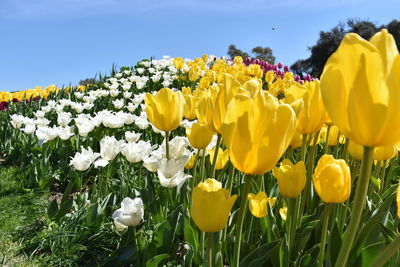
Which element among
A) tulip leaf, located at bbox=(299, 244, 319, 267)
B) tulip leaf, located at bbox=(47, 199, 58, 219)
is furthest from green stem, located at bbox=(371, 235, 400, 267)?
tulip leaf, located at bbox=(47, 199, 58, 219)

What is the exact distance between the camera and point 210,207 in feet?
3.51

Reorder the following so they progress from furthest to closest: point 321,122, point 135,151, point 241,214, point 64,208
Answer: point 64,208 → point 135,151 → point 321,122 → point 241,214

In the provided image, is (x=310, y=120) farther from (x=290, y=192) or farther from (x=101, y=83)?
(x=101, y=83)

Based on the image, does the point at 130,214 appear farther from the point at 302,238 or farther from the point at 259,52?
the point at 259,52

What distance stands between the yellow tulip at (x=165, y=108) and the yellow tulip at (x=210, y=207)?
82cm

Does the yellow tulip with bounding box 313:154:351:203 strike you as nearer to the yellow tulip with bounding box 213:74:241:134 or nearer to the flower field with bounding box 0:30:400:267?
the flower field with bounding box 0:30:400:267

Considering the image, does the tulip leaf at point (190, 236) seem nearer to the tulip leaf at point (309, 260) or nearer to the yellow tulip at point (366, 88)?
the tulip leaf at point (309, 260)

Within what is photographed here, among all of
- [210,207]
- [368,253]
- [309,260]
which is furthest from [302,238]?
[210,207]

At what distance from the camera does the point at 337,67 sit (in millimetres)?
724

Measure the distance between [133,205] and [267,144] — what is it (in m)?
1.08

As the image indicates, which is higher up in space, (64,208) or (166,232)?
(166,232)

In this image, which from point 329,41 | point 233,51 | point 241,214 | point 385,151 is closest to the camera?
point 241,214

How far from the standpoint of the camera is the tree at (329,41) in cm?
3306

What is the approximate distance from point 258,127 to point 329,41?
3613 centimetres
